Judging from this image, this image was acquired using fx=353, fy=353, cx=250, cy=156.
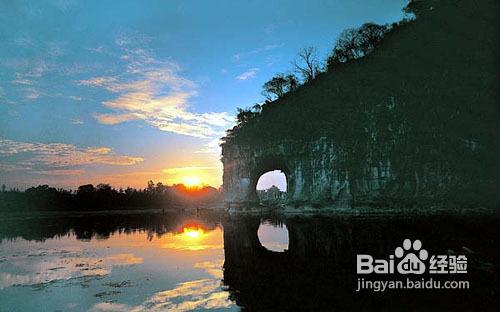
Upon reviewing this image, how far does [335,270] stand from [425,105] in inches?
1628

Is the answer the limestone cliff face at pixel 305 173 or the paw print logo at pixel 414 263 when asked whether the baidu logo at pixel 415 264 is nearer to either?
the paw print logo at pixel 414 263

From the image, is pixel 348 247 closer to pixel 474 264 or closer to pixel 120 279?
pixel 474 264

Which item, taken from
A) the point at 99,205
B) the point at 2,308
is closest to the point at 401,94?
the point at 2,308

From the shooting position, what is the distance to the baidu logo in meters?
13.9

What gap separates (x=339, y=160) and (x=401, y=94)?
13.0m

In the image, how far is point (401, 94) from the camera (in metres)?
51.5

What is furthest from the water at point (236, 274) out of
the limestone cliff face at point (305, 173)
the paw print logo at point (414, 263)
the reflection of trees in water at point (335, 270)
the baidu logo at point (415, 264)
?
the limestone cliff face at point (305, 173)

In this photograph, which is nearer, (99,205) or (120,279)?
(120,279)

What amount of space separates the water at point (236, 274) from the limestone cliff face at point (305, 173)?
76.8 ft

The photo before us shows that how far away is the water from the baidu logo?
0.51m

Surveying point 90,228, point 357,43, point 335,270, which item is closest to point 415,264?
point 335,270

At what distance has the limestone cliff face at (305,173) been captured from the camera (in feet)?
164

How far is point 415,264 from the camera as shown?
14664 mm

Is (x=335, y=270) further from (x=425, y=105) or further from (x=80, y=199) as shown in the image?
(x=80, y=199)
